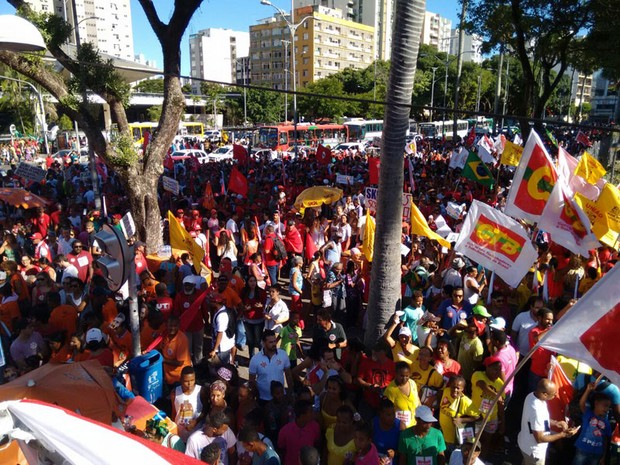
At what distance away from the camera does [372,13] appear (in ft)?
369

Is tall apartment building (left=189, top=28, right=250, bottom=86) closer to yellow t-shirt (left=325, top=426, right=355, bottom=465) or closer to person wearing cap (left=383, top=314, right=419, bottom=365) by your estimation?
person wearing cap (left=383, top=314, right=419, bottom=365)

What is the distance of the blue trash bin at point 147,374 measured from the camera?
5.50m

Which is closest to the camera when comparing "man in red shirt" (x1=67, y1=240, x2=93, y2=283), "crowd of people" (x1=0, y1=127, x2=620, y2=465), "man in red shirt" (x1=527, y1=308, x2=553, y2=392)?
"crowd of people" (x1=0, y1=127, x2=620, y2=465)

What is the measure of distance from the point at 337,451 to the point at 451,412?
1.17 meters

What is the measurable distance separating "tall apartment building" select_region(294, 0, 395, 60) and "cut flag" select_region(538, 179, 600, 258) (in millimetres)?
108775

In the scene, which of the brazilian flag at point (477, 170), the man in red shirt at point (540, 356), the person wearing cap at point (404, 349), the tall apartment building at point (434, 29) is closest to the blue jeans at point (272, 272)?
the person wearing cap at point (404, 349)

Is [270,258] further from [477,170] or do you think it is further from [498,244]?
[477,170]

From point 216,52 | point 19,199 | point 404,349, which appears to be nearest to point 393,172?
point 404,349

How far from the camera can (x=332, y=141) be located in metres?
48.8

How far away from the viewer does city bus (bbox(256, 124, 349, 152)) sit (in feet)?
144

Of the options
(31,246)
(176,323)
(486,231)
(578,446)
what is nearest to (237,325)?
(176,323)

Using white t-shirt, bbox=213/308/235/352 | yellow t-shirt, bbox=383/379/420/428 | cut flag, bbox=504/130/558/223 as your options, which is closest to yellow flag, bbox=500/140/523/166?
cut flag, bbox=504/130/558/223

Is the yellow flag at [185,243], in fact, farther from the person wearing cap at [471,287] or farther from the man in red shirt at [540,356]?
the man in red shirt at [540,356]

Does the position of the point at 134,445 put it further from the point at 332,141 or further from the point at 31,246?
the point at 332,141
